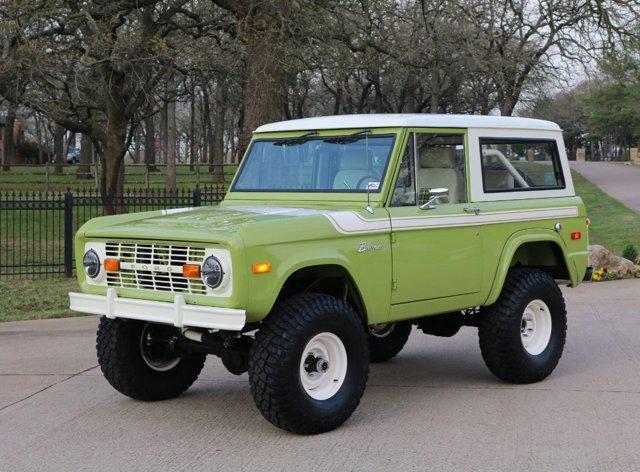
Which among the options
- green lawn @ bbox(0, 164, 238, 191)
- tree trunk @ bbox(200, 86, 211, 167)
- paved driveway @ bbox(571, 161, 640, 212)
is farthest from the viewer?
tree trunk @ bbox(200, 86, 211, 167)

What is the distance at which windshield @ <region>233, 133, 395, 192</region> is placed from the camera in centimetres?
672

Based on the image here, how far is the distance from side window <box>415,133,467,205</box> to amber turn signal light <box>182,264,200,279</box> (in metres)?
1.89

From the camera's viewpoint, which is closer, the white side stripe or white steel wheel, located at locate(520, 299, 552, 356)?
the white side stripe

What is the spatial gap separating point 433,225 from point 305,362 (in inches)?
Answer: 57.2

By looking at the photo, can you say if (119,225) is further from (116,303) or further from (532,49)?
(532,49)

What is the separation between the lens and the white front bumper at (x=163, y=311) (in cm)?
541

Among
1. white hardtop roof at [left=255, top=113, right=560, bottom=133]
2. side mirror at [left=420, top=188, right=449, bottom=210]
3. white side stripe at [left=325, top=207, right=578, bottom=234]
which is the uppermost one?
white hardtop roof at [left=255, top=113, right=560, bottom=133]

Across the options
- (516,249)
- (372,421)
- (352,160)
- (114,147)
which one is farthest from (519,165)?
(114,147)

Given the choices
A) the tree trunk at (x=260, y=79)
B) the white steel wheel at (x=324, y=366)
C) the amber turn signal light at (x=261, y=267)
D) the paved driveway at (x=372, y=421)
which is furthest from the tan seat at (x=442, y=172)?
the tree trunk at (x=260, y=79)

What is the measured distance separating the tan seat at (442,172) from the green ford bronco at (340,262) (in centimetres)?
1

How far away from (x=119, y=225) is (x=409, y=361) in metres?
3.22

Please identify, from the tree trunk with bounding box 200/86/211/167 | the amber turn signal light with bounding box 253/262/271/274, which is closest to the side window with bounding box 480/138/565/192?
the amber turn signal light with bounding box 253/262/271/274

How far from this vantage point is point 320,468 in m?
5.24

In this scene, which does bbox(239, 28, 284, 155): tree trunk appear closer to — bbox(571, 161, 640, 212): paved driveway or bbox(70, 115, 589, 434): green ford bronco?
bbox(70, 115, 589, 434): green ford bronco
